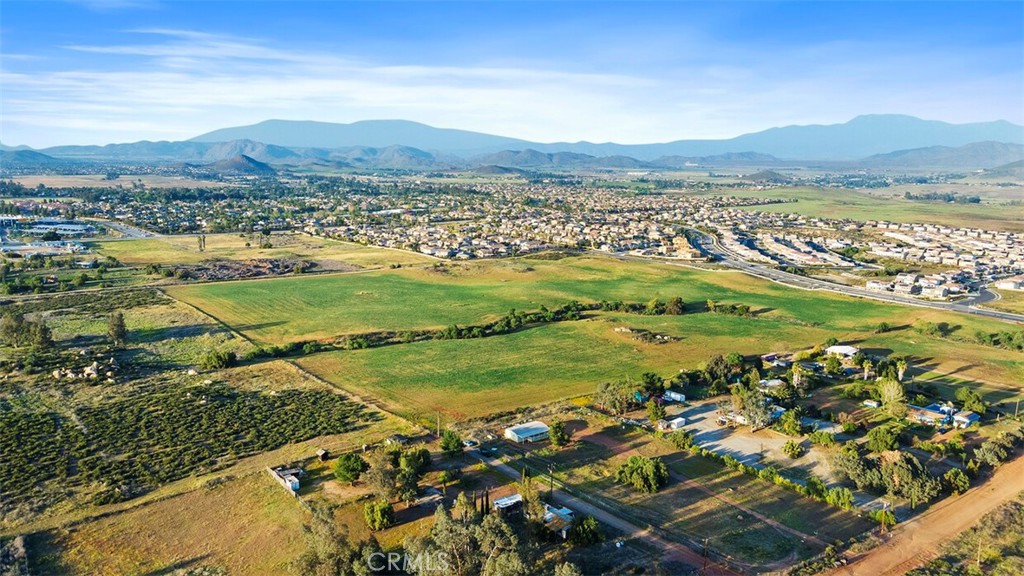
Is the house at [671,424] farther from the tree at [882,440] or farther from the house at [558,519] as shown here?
the house at [558,519]

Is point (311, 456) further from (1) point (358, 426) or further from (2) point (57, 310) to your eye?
(2) point (57, 310)

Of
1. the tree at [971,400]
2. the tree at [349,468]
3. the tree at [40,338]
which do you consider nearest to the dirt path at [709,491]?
the tree at [349,468]

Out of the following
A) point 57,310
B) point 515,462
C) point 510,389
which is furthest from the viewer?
point 57,310

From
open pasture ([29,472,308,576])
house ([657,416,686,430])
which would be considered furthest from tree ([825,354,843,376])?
open pasture ([29,472,308,576])

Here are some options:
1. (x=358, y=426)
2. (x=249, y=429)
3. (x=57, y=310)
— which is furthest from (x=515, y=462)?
(x=57, y=310)

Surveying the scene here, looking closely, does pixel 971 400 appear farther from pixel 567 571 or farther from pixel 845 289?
pixel 845 289

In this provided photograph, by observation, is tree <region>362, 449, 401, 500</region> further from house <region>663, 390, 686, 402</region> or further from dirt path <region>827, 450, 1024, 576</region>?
house <region>663, 390, 686, 402</region>

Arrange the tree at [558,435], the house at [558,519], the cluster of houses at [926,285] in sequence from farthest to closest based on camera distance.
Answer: the cluster of houses at [926,285] < the tree at [558,435] < the house at [558,519]
